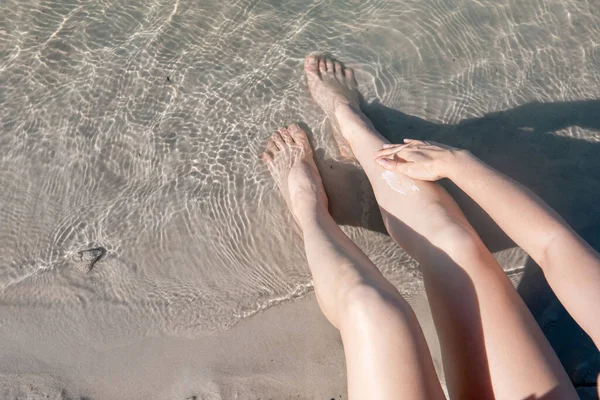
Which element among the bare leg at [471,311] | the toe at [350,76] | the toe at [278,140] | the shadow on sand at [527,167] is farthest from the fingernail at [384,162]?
the toe at [350,76]

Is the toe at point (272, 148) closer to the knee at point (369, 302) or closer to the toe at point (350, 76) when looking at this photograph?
the toe at point (350, 76)

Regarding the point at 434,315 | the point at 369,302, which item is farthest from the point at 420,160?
the point at 369,302

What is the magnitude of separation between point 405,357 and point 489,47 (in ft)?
9.40

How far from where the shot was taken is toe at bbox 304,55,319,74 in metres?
3.62

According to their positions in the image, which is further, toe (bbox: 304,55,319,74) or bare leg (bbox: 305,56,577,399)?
toe (bbox: 304,55,319,74)

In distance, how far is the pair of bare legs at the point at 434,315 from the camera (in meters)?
1.75

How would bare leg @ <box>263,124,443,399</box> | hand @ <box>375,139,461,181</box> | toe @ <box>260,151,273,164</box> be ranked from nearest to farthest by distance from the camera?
bare leg @ <box>263,124,443,399</box>
hand @ <box>375,139,461,181</box>
toe @ <box>260,151,273,164</box>

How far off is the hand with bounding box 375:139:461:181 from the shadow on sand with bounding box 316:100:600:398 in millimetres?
644

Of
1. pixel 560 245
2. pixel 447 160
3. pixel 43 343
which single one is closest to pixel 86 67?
pixel 43 343

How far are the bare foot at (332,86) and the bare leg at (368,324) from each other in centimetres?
100

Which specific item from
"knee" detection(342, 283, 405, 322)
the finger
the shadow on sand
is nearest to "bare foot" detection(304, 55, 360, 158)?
the shadow on sand

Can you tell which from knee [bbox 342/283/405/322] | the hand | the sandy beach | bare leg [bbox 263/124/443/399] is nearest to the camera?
bare leg [bbox 263/124/443/399]

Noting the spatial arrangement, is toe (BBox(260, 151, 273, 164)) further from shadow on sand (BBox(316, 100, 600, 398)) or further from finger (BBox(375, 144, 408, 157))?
finger (BBox(375, 144, 408, 157))

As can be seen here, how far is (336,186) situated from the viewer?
131 inches
